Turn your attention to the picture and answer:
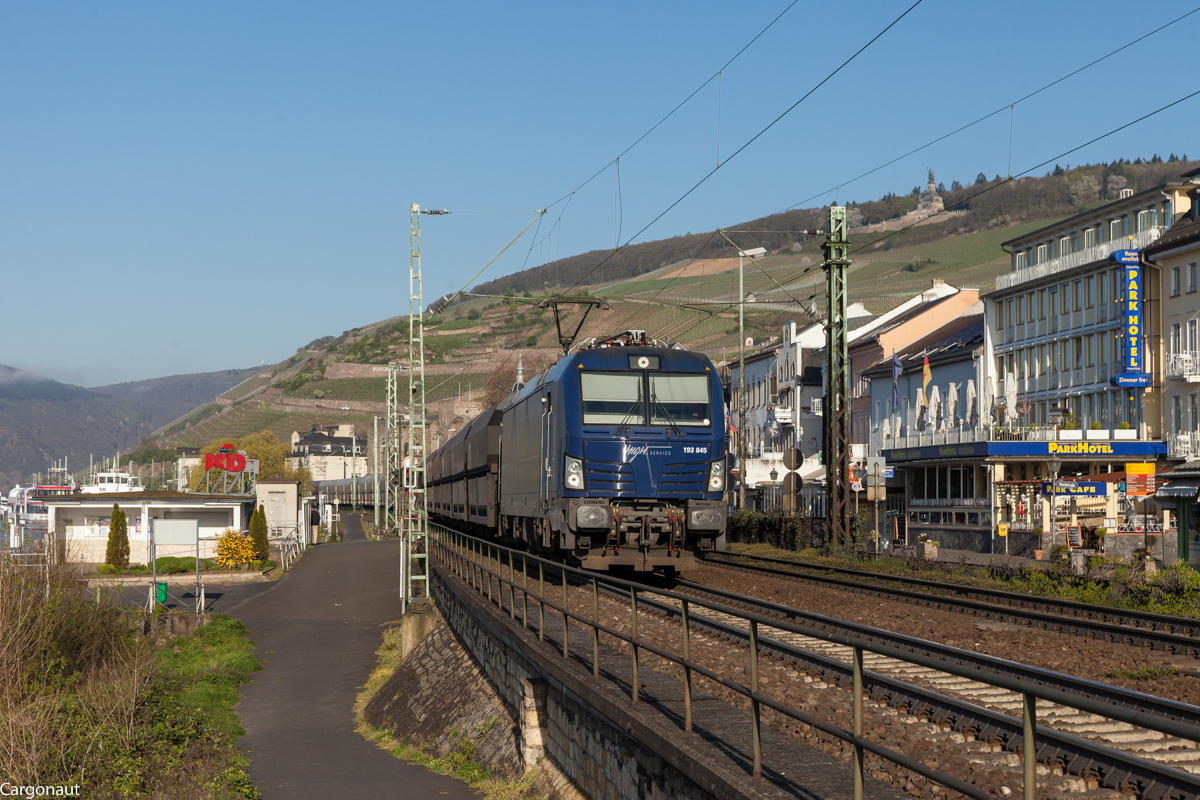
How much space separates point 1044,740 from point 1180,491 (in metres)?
25.0

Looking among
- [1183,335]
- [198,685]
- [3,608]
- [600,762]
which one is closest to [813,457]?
[1183,335]

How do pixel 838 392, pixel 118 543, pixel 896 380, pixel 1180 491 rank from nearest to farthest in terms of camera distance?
pixel 1180 491
pixel 838 392
pixel 118 543
pixel 896 380

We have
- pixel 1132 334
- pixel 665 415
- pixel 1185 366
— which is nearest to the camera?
pixel 665 415

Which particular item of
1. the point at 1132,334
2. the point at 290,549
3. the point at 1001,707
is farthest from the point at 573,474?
the point at 290,549

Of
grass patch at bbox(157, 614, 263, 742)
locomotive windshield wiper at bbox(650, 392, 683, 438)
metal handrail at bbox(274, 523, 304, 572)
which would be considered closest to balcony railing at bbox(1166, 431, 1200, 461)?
locomotive windshield wiper at bbox(650, 392, 683, 438)

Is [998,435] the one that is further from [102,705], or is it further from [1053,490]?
[102,705]

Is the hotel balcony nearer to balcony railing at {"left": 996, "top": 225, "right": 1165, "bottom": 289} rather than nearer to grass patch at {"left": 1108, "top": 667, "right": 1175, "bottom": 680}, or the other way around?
balcony railing at {"left": 996, "top": 225, "right": 1165, "bottom": 289}

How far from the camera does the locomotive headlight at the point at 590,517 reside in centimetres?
1919

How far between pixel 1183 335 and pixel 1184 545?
2029 cm

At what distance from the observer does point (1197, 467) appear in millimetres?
27172

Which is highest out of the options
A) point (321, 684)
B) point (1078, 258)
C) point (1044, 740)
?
point (1078, 258)

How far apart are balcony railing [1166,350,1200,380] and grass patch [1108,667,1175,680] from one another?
37.5 m

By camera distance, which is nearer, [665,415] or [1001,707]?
[1001,707]

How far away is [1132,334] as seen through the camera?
46062 mm
